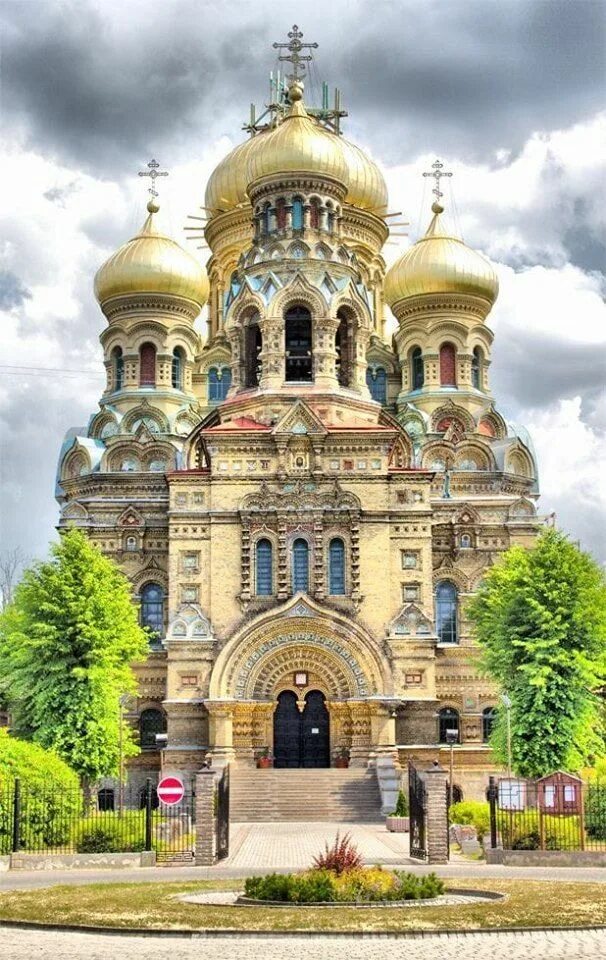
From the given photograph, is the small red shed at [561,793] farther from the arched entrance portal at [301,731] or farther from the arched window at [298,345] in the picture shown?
the arched window at [298,345]

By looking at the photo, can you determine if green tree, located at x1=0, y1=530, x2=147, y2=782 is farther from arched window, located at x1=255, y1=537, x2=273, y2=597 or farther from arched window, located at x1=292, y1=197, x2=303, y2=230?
arched window, located at x1=292, y1=197, x2=303, y2=230

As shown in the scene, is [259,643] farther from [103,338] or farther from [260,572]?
[103,338]

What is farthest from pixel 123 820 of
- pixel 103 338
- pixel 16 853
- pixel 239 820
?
pixel 103 338

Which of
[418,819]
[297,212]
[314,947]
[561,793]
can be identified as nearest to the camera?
[314,947]

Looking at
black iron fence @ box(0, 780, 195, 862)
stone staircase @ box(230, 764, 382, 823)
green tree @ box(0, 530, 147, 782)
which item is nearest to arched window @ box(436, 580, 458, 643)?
stone staircase @ box(230, 764, 382, 823)

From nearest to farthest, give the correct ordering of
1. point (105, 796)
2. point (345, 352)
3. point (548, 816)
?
point (548, 816) → point (105, 796) → point (345, 352)

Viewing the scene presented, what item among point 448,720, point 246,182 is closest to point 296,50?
point 246,182

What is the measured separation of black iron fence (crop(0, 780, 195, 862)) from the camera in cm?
2512

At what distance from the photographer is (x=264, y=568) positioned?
4059 centimetres

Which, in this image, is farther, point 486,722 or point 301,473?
point 486,722

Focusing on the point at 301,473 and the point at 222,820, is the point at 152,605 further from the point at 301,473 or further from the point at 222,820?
the point at 222,820

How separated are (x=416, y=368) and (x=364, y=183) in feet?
27.0

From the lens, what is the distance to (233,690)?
3919cm

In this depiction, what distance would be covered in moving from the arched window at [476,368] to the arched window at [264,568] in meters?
14.8
